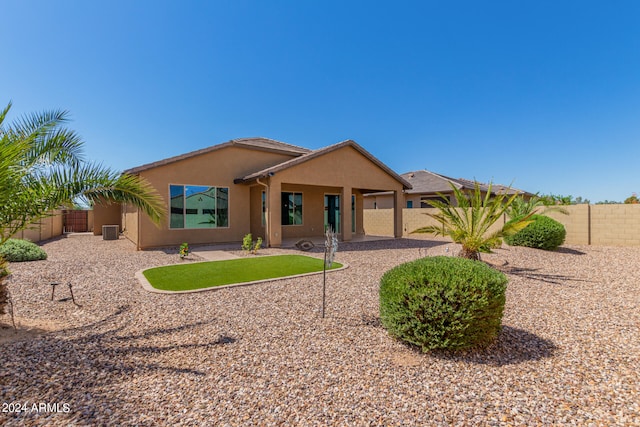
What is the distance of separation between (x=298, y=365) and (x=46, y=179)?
15.9 ft

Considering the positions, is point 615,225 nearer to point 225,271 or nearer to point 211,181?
point 225,271

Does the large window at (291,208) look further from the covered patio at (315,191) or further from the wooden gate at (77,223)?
the wooden gate at (77,223)

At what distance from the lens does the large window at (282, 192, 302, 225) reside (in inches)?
655

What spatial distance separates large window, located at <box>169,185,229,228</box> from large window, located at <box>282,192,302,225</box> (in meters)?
3.30

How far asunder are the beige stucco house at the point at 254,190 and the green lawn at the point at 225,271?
3.60 meters

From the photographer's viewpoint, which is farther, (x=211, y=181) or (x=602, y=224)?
(x=602, y=224)

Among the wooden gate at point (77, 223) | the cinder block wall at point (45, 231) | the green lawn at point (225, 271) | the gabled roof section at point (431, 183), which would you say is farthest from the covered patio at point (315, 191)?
the wooden gate at point (77, 223)

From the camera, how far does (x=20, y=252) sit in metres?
9.87

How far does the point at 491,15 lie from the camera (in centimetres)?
1298

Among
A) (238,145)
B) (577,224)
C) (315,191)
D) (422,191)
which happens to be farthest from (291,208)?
(577,224)

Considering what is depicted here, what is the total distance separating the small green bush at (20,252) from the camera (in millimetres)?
9664

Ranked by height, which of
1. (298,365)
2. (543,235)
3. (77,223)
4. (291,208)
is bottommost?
(298,365)

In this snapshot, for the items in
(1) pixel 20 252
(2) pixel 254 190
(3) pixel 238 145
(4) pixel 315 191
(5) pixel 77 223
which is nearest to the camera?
(1) pixel 20 252

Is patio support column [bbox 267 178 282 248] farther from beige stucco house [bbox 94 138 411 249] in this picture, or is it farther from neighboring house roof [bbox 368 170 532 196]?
neighboring house roof [bbox 368 170 532 196]
